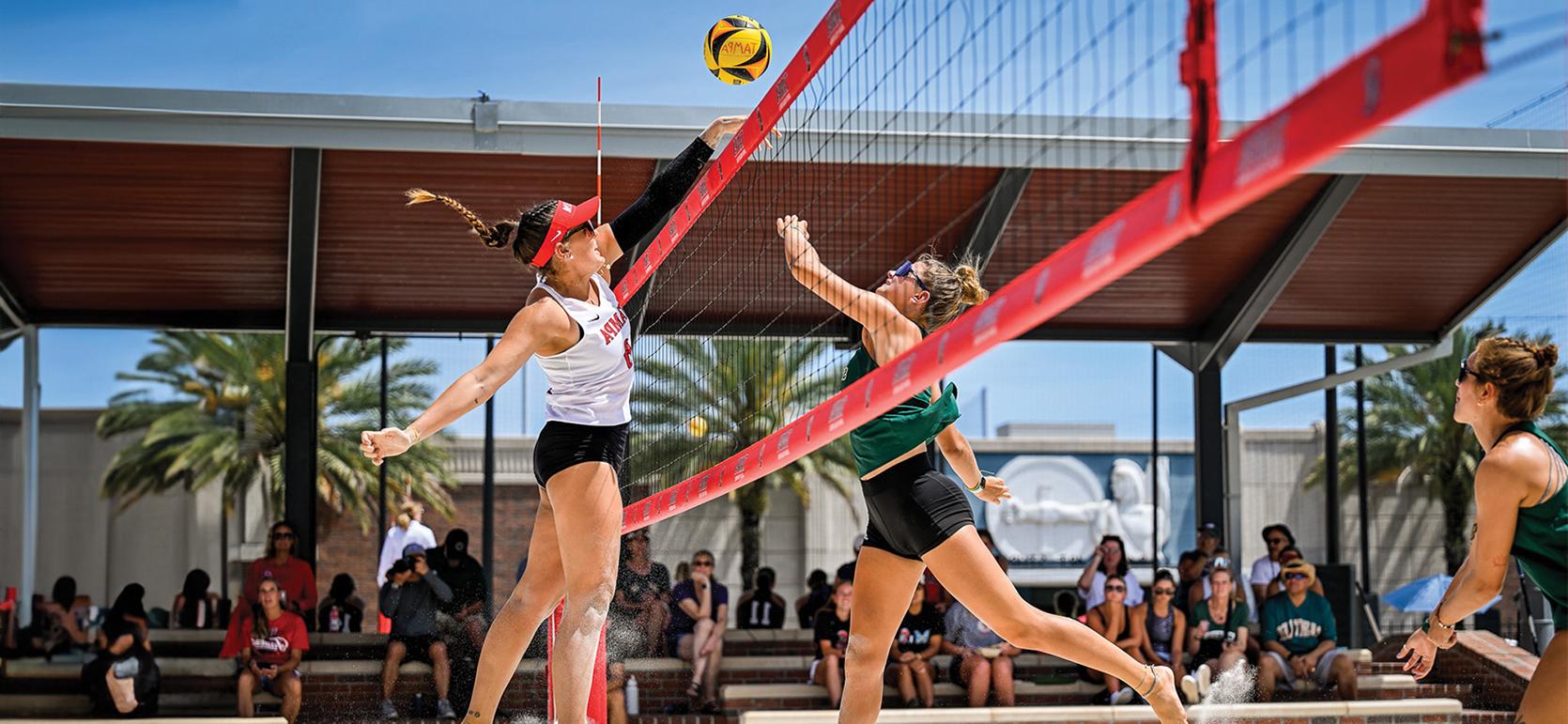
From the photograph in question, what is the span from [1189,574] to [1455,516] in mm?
21803

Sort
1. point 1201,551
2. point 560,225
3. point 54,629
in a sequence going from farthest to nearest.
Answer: point 1201,551, point 54,629, point 560,225

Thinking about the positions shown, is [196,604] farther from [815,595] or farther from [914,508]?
[914,508]

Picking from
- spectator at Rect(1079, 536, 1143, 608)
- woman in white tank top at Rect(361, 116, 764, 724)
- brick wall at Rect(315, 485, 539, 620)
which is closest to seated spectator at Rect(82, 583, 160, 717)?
spectator at Rect(1079, 536, 1143, 608)

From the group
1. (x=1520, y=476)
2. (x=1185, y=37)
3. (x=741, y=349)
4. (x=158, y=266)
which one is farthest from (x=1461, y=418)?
(x=741, y=349)

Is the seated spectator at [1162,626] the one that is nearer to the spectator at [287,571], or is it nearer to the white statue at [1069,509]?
the spectator at [287,571]

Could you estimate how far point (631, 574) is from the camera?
1245 cm

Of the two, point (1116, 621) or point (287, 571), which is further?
point (287, 571)

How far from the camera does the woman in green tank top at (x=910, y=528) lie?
4430mm

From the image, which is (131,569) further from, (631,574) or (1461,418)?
(1461,418)

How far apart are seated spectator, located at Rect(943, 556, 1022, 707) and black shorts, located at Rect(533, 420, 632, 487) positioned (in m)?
8.30

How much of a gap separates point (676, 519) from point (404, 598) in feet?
65.2

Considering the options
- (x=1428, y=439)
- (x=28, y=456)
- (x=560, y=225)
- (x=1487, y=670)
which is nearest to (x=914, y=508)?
(x=560, y=225)

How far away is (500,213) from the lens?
40.5 feet

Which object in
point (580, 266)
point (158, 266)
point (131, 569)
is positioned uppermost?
point (158, 266)
